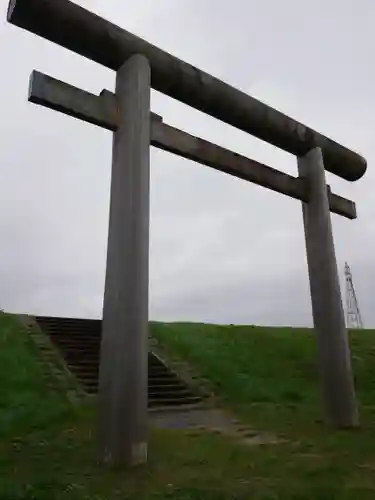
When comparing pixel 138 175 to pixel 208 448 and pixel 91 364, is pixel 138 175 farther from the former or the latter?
pixel 91 364

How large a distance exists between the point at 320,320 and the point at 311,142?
→ 7.02 ft

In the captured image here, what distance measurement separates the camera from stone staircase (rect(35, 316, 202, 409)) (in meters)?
6.78

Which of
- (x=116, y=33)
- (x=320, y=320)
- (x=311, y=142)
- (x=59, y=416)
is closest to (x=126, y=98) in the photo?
(x=116, y=33)

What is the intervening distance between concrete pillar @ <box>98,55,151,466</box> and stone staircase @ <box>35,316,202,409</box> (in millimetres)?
3168

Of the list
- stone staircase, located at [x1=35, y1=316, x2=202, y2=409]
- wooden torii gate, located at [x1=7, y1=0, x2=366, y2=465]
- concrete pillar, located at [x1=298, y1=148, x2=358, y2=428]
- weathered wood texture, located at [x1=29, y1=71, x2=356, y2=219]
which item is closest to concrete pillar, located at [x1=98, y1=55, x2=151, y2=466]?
wooden torii gate, located at [x1=7, y1=0, x2=366, y2=465]

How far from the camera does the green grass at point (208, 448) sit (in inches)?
107

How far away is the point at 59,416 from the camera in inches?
203

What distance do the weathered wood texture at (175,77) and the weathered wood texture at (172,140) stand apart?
40 centimetres

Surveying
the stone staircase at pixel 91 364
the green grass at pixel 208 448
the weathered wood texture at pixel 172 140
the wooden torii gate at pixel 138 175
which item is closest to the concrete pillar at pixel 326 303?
the wooden torii gate at pixel 138 175

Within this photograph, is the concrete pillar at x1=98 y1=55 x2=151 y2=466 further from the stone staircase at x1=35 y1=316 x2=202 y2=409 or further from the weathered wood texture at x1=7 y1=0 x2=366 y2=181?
the stone staircase at x1=35 y1=316 x2=202 y2=409

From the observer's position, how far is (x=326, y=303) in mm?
5180

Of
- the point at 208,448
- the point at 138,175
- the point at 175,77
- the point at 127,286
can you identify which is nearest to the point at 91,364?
the point at 208,448

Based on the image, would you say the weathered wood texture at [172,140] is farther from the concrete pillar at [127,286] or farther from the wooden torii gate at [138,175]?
the concrete pillar at [127,286]

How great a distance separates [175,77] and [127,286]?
215 centimetres
